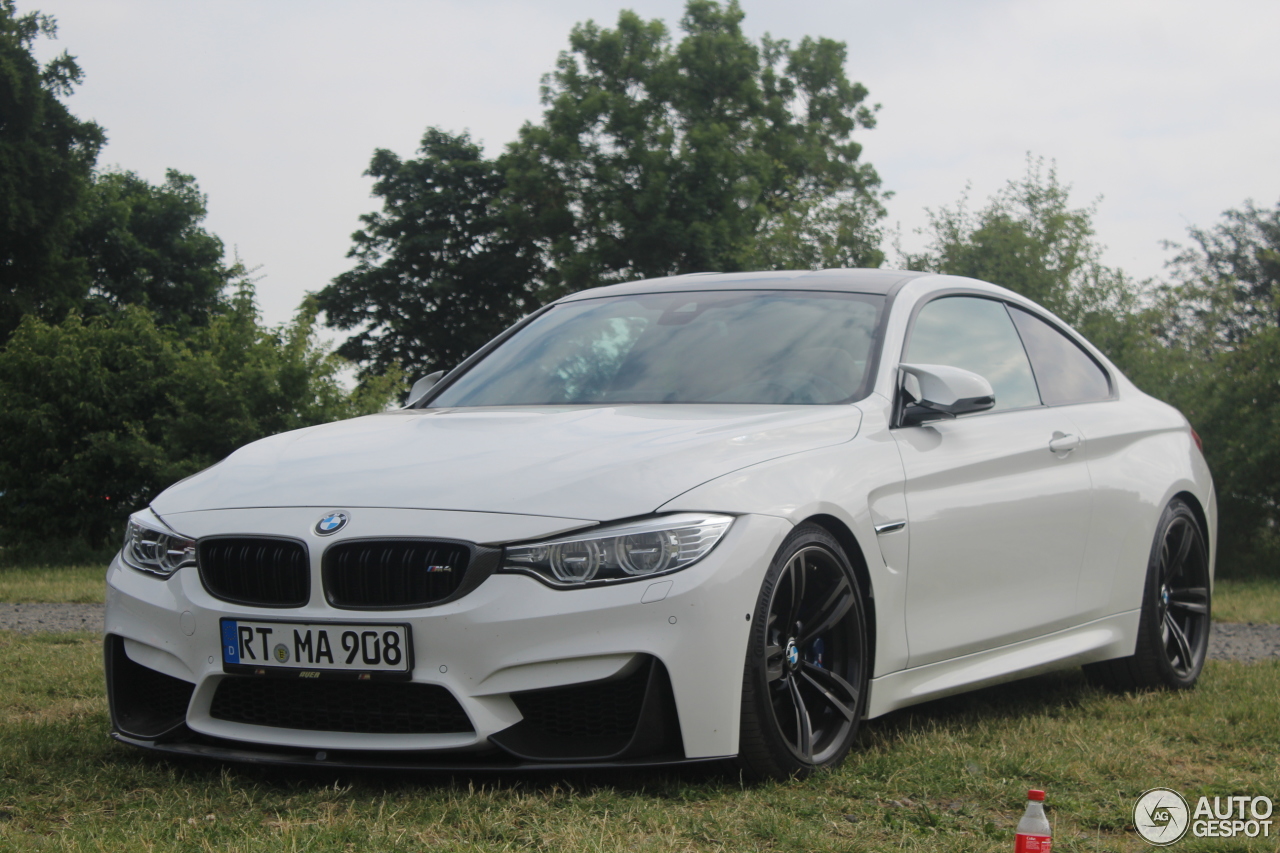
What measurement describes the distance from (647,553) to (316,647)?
877mm

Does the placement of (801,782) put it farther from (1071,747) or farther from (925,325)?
(925,325)

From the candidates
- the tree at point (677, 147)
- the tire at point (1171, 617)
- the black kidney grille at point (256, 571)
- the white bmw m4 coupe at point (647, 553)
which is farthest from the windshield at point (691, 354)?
the tree at point (677, 147)

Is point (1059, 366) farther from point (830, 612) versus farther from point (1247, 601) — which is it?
point (1247, 601)

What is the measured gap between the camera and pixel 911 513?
14.4 ft

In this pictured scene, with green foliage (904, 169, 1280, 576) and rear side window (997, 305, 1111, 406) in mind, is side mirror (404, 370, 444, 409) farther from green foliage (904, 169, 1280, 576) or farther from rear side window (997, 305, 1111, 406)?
green foliage (904, 169, 1280, 576)

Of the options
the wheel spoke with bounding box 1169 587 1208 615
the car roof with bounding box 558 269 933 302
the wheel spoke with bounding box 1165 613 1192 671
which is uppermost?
the car roof with bounding box 558 269 933 302

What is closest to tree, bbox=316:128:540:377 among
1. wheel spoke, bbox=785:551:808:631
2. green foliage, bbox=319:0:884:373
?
green foliage, bbox=319:0:884:373

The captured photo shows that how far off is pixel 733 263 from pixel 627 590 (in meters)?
33.5

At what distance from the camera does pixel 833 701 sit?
411cm

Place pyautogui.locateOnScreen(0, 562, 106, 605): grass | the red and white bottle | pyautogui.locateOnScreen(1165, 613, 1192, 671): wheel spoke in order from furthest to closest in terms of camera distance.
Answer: pyautogui.locateOnScreen(0, 562, 106, 605): grass → pyautogui.locateOnScreen(1165, 613, 1192, 671): wheel spoke → the red and white bottle

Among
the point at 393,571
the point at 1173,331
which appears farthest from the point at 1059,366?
the point at 1173,331

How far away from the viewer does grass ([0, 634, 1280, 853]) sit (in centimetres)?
329

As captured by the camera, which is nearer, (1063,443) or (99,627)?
(1063,443)

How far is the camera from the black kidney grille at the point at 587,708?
3.60 metres
